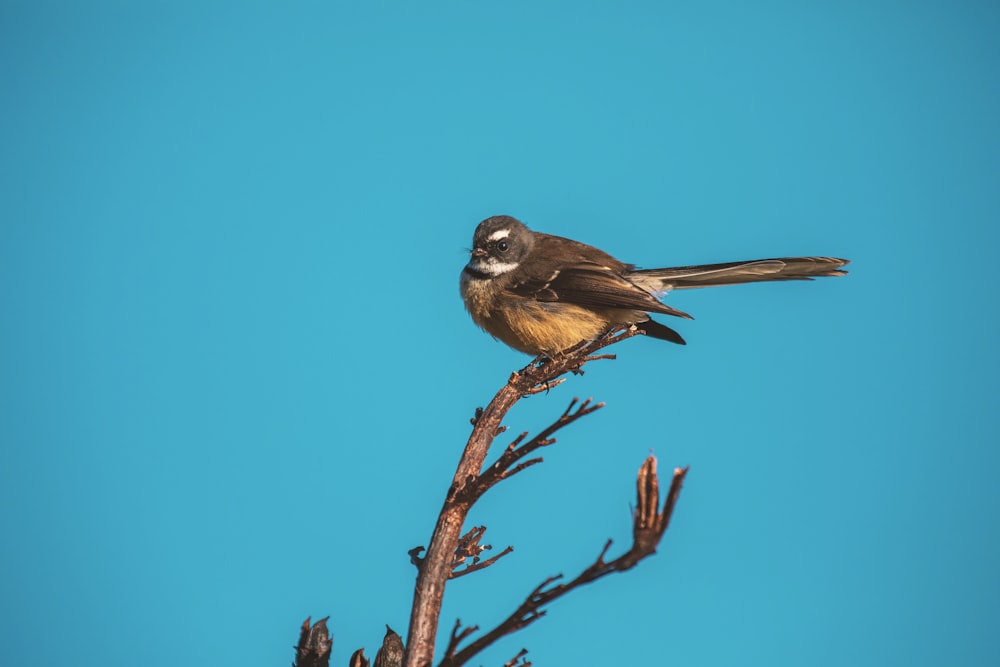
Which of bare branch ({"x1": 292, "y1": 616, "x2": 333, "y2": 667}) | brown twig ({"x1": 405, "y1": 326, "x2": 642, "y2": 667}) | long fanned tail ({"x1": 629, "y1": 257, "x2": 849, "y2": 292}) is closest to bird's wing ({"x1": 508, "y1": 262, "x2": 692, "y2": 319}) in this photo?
long fanned tail ({"x1": 629, "y1": 257, "x2": 849, "y2": 292})

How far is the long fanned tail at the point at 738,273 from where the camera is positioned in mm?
7719

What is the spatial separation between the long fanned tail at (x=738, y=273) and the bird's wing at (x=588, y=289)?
19 cm

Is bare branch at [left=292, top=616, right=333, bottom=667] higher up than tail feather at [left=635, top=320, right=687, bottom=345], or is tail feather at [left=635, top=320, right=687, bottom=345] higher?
tail feather at [left=635, top=320, right=687, bottom=345]

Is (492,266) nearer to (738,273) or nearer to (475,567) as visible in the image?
(738,273)

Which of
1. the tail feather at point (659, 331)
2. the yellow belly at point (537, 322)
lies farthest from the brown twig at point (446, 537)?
the tail feather at point (659, 331)

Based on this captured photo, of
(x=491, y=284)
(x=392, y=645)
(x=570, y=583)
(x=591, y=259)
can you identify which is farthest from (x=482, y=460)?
(x=591, y=259)

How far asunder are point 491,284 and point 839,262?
9.88 feet

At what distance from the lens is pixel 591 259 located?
8.91m

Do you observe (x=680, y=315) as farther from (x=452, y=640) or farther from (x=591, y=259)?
(x=452, y=640)

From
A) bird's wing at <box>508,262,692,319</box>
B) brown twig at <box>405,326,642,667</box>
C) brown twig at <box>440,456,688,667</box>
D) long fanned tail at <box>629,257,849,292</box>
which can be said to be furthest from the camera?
bird's wing at <box>508,262,692,319</box>

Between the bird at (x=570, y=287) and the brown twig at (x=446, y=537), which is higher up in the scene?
the bird at (x=570, y=287)

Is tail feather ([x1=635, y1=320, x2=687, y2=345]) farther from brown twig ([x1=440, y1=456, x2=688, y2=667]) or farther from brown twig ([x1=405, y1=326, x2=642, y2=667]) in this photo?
brown twig ([x1=440, y1=456, x2=688, y2=667])

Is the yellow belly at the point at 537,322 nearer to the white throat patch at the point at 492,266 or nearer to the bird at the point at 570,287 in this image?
the bird at the point at 570,287

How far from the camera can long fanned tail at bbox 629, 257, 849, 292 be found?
7719 mm
